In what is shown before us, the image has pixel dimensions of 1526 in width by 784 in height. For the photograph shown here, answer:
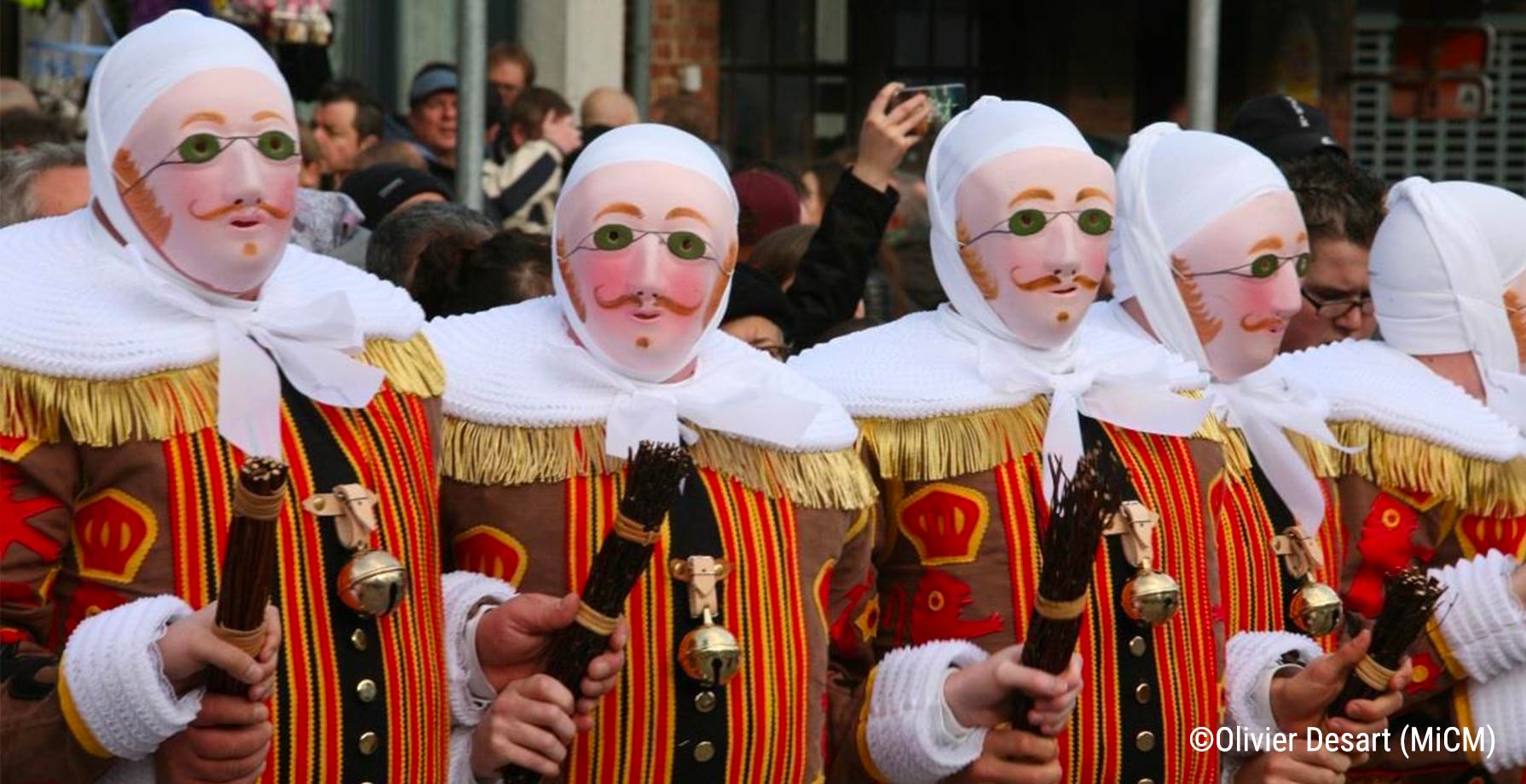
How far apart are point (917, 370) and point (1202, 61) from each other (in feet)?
9.23

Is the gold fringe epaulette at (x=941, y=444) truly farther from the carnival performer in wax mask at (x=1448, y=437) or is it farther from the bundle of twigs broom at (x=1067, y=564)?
the carnival performer in wax mask at (x=1448, y=437)

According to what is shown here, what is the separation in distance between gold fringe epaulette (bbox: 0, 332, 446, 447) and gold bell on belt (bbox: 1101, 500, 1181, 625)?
142 centimetres

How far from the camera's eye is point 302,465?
3.39 metres

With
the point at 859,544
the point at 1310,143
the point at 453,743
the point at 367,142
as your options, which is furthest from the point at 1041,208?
the point at 367,142

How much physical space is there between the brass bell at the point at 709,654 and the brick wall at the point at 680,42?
336 inches

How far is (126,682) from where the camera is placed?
3.10 metres

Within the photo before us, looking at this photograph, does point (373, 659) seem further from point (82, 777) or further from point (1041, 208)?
point (1041, 208)

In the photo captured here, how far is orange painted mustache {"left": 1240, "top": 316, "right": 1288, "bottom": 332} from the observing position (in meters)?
4.37

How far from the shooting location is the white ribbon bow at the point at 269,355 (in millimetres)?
3330

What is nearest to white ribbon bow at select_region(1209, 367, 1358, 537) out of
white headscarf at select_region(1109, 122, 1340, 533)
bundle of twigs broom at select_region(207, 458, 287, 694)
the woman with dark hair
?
white headscarf at select_region(1109, 122, 1340, 533)

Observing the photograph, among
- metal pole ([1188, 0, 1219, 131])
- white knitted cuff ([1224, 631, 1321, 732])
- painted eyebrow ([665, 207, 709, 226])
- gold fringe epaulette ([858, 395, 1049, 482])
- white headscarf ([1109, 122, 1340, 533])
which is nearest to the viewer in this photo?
painted eyebrow ([665, 207, 709, 226])

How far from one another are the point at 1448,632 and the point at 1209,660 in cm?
66

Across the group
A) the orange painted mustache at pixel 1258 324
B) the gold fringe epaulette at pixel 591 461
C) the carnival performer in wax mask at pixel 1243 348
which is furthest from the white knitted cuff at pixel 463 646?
the orange painted mustache at pixel 1258 324

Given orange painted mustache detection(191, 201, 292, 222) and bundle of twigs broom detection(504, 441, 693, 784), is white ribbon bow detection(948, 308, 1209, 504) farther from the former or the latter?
orange painted mustache detection(191, 201, 292, 222)
